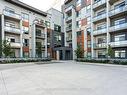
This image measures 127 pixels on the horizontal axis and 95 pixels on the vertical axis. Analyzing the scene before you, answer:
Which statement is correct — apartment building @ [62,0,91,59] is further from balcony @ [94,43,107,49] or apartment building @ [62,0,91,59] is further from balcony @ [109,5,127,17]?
balcony @ [109,5,127,17]

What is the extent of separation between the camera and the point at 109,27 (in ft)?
92.6

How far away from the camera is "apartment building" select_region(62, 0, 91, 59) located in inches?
1407

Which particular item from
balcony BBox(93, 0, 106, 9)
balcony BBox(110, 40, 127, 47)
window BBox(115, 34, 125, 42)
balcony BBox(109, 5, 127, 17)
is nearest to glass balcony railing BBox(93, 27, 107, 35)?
window BBox(115, 34, 125, 42)

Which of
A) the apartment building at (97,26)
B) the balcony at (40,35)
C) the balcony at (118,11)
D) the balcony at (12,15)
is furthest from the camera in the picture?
the balcony at (40,35)

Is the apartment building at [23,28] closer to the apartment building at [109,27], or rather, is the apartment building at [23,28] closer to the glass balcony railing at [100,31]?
the glass balcony railing at [100,31]

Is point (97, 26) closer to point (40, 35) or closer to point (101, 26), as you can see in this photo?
point (101, 26)

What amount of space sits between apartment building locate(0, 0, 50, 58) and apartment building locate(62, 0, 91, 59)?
7.38 metres

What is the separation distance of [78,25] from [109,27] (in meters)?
12.8

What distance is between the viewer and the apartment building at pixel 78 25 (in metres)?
35.8

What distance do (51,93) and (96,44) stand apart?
27.5m

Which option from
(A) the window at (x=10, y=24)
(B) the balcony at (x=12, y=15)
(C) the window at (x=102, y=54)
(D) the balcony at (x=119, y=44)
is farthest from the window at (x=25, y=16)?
(D) the balcony at (x=119, y=44)

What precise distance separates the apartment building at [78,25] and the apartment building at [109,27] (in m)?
2.80

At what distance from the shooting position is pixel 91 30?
33125mm

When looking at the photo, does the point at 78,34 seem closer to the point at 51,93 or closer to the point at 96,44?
the point at 96,44
